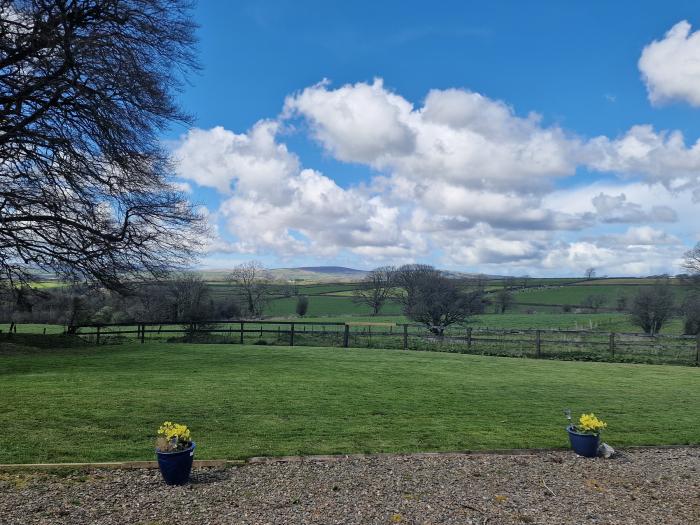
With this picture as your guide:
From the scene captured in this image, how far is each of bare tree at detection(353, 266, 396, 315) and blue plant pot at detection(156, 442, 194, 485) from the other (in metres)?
54.9

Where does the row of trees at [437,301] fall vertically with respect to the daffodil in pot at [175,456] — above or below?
above

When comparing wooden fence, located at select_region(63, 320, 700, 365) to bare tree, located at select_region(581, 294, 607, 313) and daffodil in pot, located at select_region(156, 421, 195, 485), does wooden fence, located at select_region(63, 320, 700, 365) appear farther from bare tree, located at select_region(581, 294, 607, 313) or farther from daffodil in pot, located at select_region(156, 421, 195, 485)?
bare tree, located at select_region(581, 294, 607, 313)

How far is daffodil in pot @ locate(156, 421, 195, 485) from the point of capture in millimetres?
4940

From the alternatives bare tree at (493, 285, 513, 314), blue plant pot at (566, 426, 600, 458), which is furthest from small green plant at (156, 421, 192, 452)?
bare tree at (493, 285, 513, 314)

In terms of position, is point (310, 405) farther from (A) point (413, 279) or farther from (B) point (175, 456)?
(A) point (413, 279)

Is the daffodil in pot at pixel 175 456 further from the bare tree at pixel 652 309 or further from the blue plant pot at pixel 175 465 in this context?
the bare tree at pixel 652 309

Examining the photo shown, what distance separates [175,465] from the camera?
497 centimetres

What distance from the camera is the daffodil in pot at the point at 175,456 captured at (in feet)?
16.2

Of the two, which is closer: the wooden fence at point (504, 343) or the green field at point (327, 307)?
the wooden fence at point (504, 343)

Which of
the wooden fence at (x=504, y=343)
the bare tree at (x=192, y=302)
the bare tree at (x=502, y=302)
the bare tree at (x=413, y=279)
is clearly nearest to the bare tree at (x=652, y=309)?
the wooden fence at (x=504, y=343)

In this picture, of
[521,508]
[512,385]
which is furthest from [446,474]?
[512,385]

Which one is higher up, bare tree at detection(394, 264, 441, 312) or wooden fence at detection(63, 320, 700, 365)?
bare tree at detection(394, 264, 441, 312)

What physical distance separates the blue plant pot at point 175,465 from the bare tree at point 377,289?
54.9 metres

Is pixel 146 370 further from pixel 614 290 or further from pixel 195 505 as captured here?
pixel 614 290
